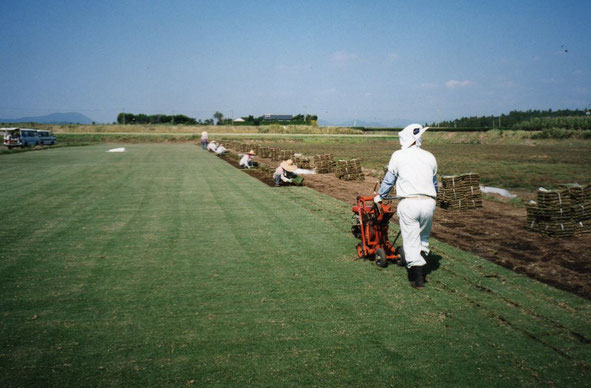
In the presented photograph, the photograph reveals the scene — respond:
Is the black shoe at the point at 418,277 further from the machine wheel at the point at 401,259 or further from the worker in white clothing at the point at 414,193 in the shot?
the machine wheel at the point at 401,259

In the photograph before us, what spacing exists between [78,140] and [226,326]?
64279 millimetres

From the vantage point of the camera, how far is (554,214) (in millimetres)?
8977

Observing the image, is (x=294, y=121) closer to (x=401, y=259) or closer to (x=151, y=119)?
(x=151, y=119)

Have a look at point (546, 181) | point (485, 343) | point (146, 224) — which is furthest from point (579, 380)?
point (546, 181)

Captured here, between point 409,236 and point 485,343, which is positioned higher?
point 409,236

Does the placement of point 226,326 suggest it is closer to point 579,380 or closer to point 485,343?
point 485,343

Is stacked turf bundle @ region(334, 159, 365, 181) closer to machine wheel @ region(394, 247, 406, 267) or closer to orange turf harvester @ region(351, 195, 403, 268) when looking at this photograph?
orange turf harvester @ region(351, 195, 403, 268)

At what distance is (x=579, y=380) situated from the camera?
12.2ft

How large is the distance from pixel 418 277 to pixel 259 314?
8.10ft

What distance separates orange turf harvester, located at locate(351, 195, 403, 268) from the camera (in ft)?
21.9

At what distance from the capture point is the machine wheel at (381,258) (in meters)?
6.64

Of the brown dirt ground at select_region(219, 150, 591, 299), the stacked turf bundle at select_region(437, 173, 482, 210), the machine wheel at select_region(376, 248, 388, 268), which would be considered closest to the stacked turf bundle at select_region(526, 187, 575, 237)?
the brown dirt ground at select_region(219, 150, 591, 299)

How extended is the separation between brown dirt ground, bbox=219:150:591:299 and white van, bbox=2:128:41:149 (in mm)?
41505

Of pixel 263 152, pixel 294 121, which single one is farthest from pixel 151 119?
pixel 263 152
